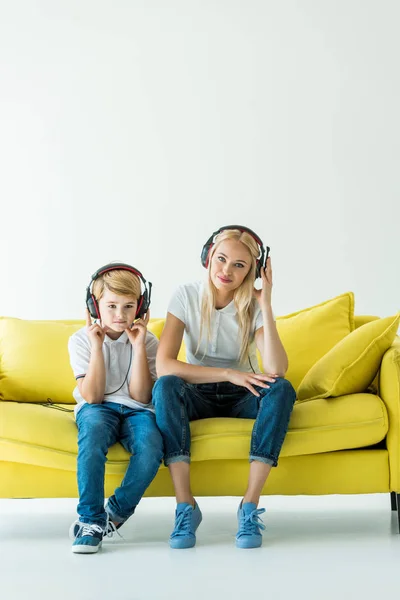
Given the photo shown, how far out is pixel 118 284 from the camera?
2.81 m

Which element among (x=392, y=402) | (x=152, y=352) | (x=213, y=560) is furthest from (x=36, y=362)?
(x=392, y=402)

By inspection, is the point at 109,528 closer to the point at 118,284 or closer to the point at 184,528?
the point at 184,528

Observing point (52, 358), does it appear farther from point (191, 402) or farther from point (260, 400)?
point (260, 400)

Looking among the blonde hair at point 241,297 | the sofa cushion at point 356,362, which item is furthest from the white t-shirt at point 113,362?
the sofa cushion at point 356,362

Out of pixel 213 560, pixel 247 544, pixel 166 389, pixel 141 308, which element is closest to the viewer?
pixel 213 560

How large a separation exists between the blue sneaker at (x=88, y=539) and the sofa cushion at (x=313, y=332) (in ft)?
3.46

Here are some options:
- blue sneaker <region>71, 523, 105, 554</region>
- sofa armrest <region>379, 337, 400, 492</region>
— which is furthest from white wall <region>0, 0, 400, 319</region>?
blue sneaker <region>71, 523, 105, 554</region>

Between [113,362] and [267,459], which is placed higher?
[113,362]

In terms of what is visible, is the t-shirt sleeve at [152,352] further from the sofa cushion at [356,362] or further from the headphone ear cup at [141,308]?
the sofa cushion at [356,362]

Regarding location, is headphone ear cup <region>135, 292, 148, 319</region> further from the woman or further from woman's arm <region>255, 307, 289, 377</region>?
woman's arm <region>255, 307, 289, 377</region>

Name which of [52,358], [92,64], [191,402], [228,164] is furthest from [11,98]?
[191,402]

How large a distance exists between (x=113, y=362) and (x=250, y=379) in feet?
1.62

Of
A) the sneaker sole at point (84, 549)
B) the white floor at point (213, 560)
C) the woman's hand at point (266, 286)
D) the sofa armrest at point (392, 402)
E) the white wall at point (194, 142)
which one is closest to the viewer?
the white floor at point (213, 560)

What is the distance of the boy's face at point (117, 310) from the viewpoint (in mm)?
2809
